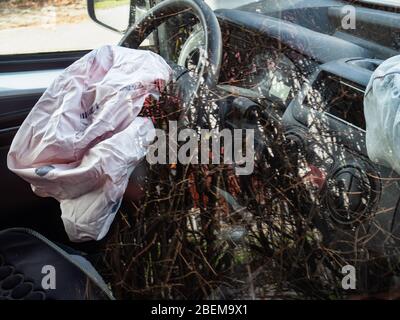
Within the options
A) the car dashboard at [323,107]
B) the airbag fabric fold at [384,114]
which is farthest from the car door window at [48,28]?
the airbag fabric fold at [384,114]

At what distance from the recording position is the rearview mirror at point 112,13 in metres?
1.53

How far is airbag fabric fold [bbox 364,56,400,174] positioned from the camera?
1021 mm

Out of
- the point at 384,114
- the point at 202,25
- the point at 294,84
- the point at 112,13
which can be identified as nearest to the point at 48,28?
the point at 112,13

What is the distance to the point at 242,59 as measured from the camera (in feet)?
4.44

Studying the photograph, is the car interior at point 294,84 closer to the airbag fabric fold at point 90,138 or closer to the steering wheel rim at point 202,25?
the steering wheel rim at point 202,25

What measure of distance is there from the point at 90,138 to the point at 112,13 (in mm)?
519

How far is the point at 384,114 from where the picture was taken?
1047mm

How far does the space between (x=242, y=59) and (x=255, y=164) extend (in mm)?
311

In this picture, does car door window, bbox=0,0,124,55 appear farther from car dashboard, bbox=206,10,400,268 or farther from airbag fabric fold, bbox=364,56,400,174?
airbag fabric fold, bbox=364,56,400,174

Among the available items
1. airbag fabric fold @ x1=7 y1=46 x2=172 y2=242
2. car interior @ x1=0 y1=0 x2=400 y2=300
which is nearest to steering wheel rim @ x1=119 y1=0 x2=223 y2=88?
car interior @ x1=0 y1=0 x2=400 y2=300

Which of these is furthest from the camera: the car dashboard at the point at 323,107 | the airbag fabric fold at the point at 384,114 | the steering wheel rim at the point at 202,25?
the steering wheel rim at the point at 202,25

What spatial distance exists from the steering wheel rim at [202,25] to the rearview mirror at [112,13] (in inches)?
1.7

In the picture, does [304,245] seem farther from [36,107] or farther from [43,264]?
[36,107]

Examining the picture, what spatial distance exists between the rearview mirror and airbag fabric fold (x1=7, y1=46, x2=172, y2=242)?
0.21m
